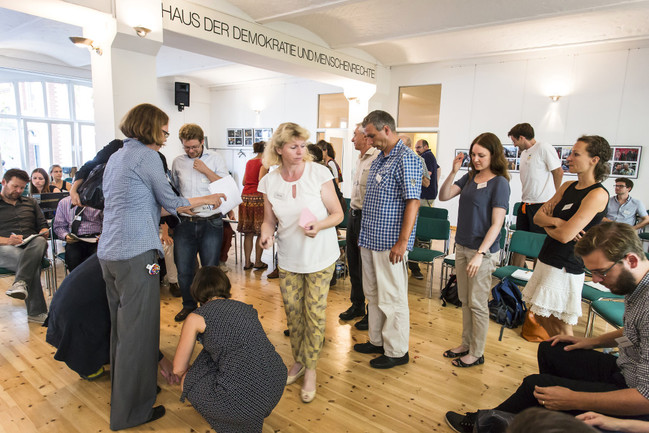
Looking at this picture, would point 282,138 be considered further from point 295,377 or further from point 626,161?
point 626,161

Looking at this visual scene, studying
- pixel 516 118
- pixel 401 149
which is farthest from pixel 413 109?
pixel 401 149

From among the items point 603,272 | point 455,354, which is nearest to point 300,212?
point 603,272

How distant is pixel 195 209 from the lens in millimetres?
3322

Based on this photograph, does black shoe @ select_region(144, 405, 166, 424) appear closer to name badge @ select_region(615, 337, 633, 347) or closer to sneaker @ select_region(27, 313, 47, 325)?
sneaker @ select_region(27, 313, 47, 325)

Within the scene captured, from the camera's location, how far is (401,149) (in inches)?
103

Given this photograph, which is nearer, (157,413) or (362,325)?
(157,413)

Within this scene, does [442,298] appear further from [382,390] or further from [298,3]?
[298,3]

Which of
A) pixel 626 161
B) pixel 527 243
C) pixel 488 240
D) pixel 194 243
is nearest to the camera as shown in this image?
pixel 488 240

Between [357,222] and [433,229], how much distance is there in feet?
4.81

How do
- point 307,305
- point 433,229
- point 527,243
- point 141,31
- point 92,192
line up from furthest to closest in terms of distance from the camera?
1. point 433,229
2. point 141,31
3. point 527,243
4. point 307,305
5. point 92,192

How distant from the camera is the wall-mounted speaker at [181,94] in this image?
11898mm

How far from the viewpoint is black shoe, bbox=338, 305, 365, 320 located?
3.85m

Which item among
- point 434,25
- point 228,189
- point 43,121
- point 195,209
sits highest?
point 434,25

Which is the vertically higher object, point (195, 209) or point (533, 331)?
point (195, 209)
